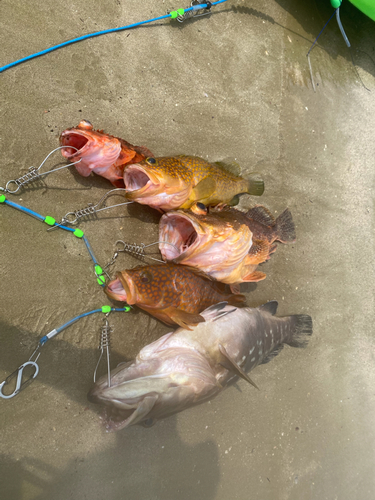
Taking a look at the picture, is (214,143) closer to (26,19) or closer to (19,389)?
(26,19)

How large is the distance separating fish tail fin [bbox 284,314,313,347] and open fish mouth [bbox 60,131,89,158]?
3216 millimetres

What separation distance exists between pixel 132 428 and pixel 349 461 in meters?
3.82

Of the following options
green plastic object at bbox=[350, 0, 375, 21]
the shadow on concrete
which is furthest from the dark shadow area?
the shadow on concrete

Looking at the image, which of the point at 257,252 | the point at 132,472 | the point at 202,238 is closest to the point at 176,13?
the point at 202,238

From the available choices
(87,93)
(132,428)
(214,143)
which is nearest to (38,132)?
(87,93)

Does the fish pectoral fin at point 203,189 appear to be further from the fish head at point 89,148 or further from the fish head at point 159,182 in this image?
the fish head at point 89,148

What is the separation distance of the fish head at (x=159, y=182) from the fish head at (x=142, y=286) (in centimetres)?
65

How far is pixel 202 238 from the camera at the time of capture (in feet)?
8.95

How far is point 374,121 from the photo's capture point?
546cm

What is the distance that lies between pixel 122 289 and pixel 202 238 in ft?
2.91

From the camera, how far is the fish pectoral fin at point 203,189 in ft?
9.87

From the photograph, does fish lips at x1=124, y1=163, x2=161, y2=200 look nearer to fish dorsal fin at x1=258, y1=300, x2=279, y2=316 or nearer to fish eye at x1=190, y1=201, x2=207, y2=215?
fish eye at x1=190, y1=201, x2=207, y2=215

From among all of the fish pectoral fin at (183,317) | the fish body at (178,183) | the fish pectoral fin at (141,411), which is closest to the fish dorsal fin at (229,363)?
the fish pectoral fin at (183,317)

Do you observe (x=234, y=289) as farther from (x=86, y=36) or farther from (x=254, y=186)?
(x=86, y=36)
